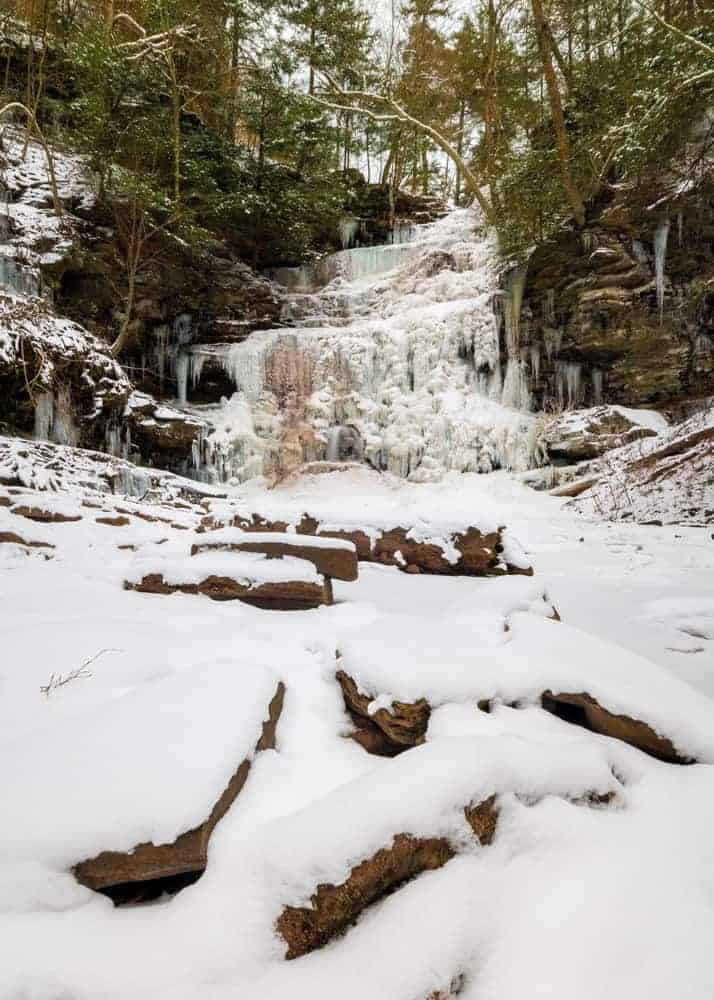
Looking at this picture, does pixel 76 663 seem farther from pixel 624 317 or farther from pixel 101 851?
pixel 624 317

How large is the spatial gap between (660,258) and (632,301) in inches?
39.1

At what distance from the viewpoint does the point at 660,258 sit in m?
9.55

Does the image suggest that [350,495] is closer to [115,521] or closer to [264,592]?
[115,521]

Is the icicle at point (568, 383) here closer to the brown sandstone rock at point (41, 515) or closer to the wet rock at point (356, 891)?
the brown sandstone rock at point (41, 515)

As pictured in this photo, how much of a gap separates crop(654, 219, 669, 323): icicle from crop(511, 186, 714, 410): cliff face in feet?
0.06

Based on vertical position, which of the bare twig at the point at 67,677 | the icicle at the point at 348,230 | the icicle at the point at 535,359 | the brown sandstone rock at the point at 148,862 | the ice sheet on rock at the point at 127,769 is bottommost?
the brown sandstone rock at the point at 148,862

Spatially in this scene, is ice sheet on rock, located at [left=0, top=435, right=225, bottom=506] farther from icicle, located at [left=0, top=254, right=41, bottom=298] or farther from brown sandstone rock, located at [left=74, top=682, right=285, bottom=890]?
brown sandstone rock, located at [left=74, top=682, right=285, bottom=890]

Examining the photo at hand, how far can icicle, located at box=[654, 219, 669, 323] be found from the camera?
373 inches

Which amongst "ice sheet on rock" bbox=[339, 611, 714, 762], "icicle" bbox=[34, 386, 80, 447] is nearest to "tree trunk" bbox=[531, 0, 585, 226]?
"icicle" bbox=[34, 386, 80, 447]

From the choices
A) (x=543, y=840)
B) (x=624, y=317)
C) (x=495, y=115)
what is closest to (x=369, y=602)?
(x=543, y=840)

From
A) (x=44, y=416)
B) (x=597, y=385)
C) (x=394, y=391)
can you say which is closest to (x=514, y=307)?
(x=597, y=385)

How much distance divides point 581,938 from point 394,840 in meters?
0.30

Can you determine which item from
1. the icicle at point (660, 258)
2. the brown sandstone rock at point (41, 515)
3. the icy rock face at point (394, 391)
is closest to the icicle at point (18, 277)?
the icy rock face at point (394, 391)

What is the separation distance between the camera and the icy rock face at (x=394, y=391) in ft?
32.5
